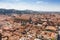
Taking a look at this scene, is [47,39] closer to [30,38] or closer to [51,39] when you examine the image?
[51,39]

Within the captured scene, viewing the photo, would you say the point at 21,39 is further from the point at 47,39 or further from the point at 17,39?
the point at 47,39

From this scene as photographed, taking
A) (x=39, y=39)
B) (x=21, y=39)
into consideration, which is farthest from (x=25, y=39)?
(x=39, y=39)

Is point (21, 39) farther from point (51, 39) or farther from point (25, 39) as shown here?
point (51, 39)

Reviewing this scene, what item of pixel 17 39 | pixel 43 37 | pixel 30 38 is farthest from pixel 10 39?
pixel 43 37

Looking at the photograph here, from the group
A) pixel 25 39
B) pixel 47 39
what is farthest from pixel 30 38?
pixel 47 39

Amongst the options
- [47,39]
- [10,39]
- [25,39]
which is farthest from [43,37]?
[10,39]

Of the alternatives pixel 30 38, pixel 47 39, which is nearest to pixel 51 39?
pixel 47 39

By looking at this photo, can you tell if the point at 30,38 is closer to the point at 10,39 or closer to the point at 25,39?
the point at 25,39
